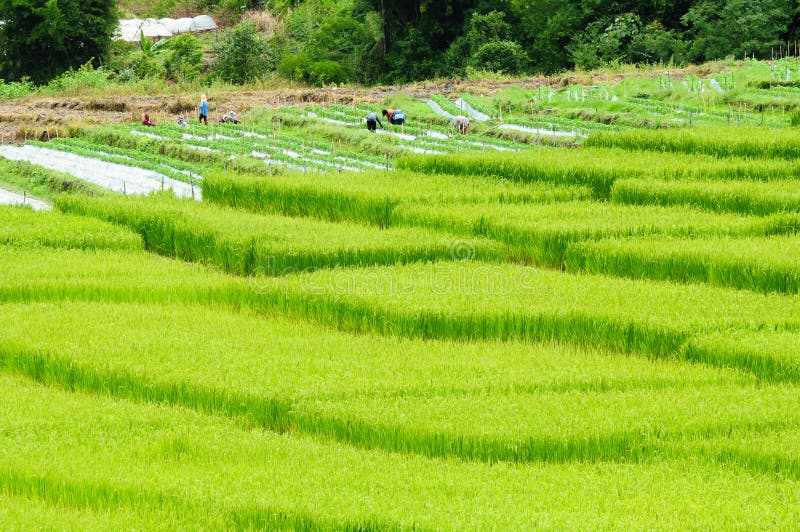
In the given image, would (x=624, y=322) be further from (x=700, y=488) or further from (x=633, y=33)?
(x=633, y=33)

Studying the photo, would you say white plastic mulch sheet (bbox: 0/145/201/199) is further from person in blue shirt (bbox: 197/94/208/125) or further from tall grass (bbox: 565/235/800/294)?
tall grass (bbox: 565/235/800/294)

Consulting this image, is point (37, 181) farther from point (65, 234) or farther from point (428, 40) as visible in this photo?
point (428, 40)

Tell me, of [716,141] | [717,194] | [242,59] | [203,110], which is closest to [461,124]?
[203,110]

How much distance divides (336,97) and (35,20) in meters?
12.7

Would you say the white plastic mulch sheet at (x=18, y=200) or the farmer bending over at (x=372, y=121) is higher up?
the farmer bending over at (x=372, y=121)

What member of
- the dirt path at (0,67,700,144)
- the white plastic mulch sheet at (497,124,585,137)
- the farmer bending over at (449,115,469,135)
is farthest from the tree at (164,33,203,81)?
the white plastic mulch sheet at (497,124,585,137)

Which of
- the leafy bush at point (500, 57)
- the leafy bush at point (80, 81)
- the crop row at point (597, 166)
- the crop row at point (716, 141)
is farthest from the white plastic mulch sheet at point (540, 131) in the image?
the leafy bush at point (80, 81)

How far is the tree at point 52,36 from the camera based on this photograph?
35.7 meters

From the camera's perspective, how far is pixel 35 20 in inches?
1428

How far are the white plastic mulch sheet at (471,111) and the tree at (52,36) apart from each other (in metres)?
15.7

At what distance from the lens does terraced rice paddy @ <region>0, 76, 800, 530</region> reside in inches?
236

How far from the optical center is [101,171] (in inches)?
810

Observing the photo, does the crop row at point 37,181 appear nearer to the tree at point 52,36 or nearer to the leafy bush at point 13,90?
the leafy bush at point 13,90

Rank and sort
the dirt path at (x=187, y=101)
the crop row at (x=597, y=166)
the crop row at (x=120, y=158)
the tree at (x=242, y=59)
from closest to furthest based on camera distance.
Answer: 1. the crop row at (x=597, y=166)
2. the crop row at (x=120, y=158)
3. the dirt path at (x=187, y=101)
4. the tree at (x=242, y=59)
